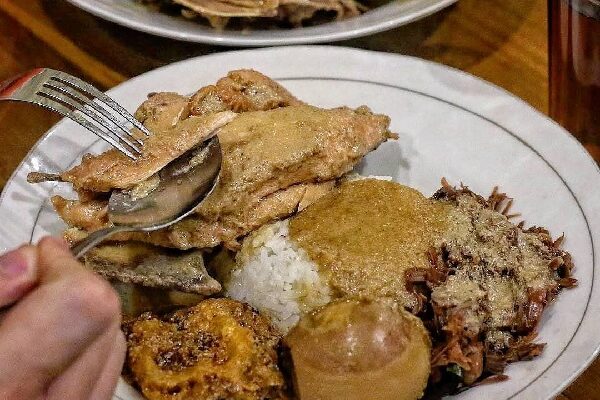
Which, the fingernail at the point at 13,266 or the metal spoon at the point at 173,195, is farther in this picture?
the metal spoon at the point at 173,195

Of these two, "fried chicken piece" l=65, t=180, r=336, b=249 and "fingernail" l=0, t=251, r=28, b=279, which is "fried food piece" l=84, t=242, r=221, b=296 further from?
→ "fingernail" l=0, t=251, r=28, b=279

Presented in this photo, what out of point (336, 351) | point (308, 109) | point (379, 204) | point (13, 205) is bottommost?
point (13, 205)

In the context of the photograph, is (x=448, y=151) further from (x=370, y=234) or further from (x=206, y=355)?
(x=206, y=355)

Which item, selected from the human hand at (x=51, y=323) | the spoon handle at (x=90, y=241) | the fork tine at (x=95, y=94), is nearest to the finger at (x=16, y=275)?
the human hand at (x=51, y=323)

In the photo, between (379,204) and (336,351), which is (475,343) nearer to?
(336,351)

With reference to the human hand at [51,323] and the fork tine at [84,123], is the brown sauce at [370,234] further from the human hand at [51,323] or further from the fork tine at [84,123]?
the human hand at [51,323]

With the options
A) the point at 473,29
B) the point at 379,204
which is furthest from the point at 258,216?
the point at 473,29

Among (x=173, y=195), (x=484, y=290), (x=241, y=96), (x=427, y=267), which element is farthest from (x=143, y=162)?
(x=484, y=290)
